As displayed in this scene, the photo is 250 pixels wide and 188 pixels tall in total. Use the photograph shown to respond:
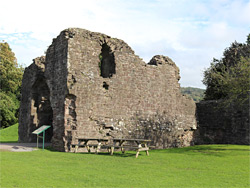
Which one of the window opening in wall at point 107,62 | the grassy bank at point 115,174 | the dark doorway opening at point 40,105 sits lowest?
the grassy bank at point 115,174

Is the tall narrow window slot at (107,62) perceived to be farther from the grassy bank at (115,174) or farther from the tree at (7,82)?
the tree at (7,82)

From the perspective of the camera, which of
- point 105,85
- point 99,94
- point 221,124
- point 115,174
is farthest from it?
point 221,124

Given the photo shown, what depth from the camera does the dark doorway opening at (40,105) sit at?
52.2 feet

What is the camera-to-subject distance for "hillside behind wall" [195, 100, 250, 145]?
58.2 feet

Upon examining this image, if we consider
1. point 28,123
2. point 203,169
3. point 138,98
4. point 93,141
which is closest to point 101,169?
point 203,169

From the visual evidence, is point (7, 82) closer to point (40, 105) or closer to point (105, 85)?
point (40, 105)

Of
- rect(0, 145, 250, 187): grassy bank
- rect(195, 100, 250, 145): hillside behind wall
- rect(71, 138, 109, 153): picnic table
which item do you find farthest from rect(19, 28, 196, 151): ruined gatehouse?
rect(0, 145, 250, 187): grassy bank

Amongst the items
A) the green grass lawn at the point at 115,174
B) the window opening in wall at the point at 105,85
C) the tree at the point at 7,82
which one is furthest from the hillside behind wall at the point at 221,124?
the tree at the point at 7,82

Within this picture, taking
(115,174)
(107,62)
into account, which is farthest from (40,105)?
(115,174)

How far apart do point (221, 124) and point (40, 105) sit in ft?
38.2

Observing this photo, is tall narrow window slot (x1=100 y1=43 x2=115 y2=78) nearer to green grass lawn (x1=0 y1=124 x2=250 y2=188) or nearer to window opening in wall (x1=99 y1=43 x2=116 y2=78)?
window opening in wall (x1=99 y1=43 x2=116 y2=78)

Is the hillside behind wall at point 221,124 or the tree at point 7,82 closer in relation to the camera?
the hillside behind wall at point 221,124

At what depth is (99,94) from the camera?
12922mm

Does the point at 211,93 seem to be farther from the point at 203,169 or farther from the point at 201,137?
the point at 203,169
